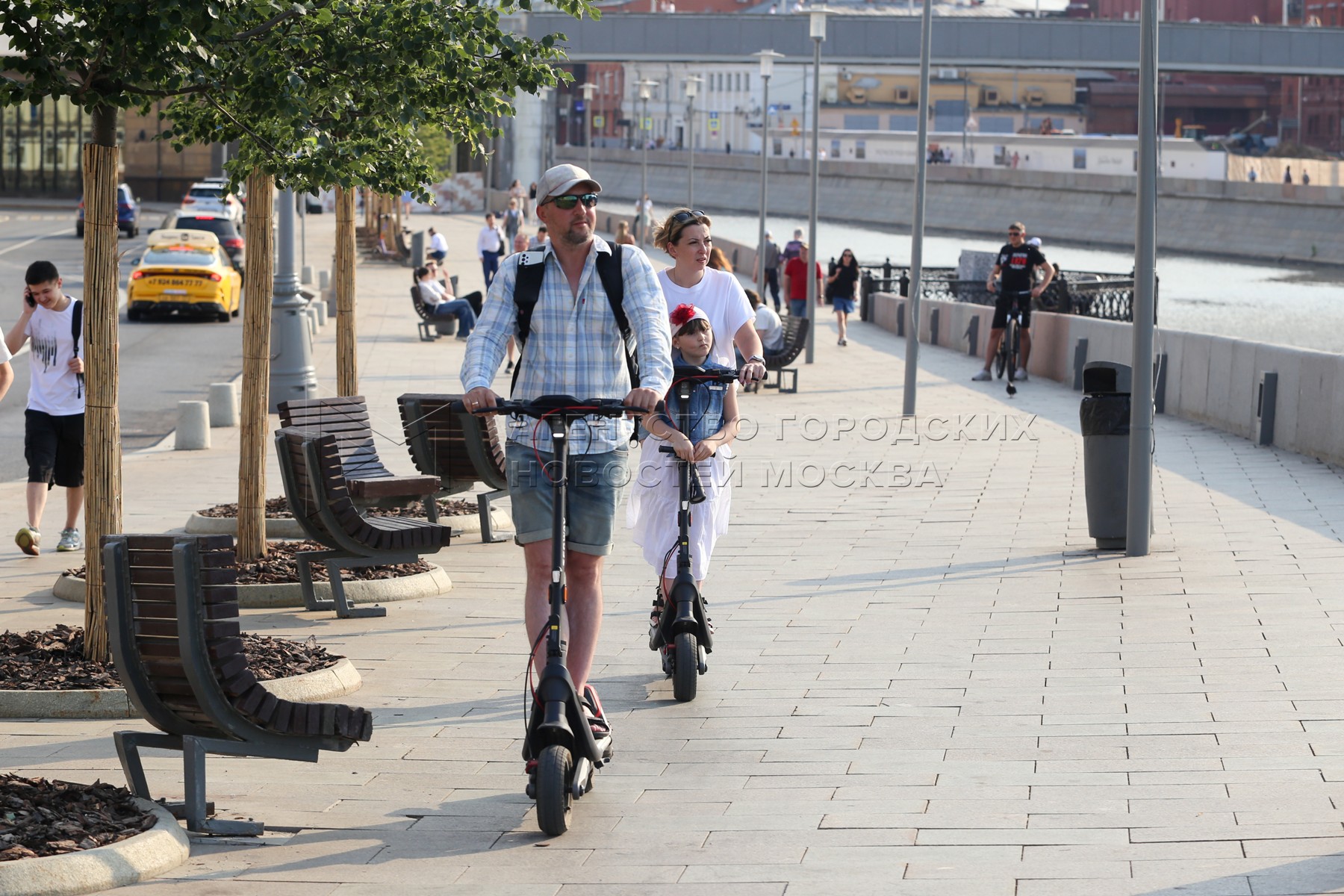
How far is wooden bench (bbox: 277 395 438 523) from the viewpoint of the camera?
1002 centimetres

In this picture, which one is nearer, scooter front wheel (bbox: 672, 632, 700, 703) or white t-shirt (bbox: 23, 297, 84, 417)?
scooter front wheel (bbox: 672, 632, 700, 703)

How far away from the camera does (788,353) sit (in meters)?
22.0

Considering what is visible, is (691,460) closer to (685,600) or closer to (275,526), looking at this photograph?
(685,600)

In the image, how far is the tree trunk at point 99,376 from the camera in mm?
7090

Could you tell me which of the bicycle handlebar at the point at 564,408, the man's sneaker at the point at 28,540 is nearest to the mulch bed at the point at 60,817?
the bicycle handlebar at the point at 564,408

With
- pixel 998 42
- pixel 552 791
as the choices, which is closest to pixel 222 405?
pixel 552 791

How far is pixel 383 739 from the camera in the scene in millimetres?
6535

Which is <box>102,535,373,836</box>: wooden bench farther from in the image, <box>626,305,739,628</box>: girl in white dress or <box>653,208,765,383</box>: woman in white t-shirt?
<box>653,208,765,383</box>: woman in white t-shirt

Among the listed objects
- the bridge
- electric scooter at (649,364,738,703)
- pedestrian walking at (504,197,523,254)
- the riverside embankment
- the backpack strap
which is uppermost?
the bridge

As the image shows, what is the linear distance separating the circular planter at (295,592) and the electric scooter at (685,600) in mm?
2185

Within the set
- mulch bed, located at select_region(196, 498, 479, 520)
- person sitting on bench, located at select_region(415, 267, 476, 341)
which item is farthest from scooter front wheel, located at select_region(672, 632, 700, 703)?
person sitting on bench, located at select_region(415, 267, 476, 341)

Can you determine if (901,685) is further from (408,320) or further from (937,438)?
(408,320)

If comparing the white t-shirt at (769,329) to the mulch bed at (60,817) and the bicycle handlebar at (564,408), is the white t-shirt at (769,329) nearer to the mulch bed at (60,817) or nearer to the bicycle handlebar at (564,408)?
the bicycle handlebar at (564,408)

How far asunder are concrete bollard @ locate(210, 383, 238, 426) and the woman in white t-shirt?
11.1 meters
